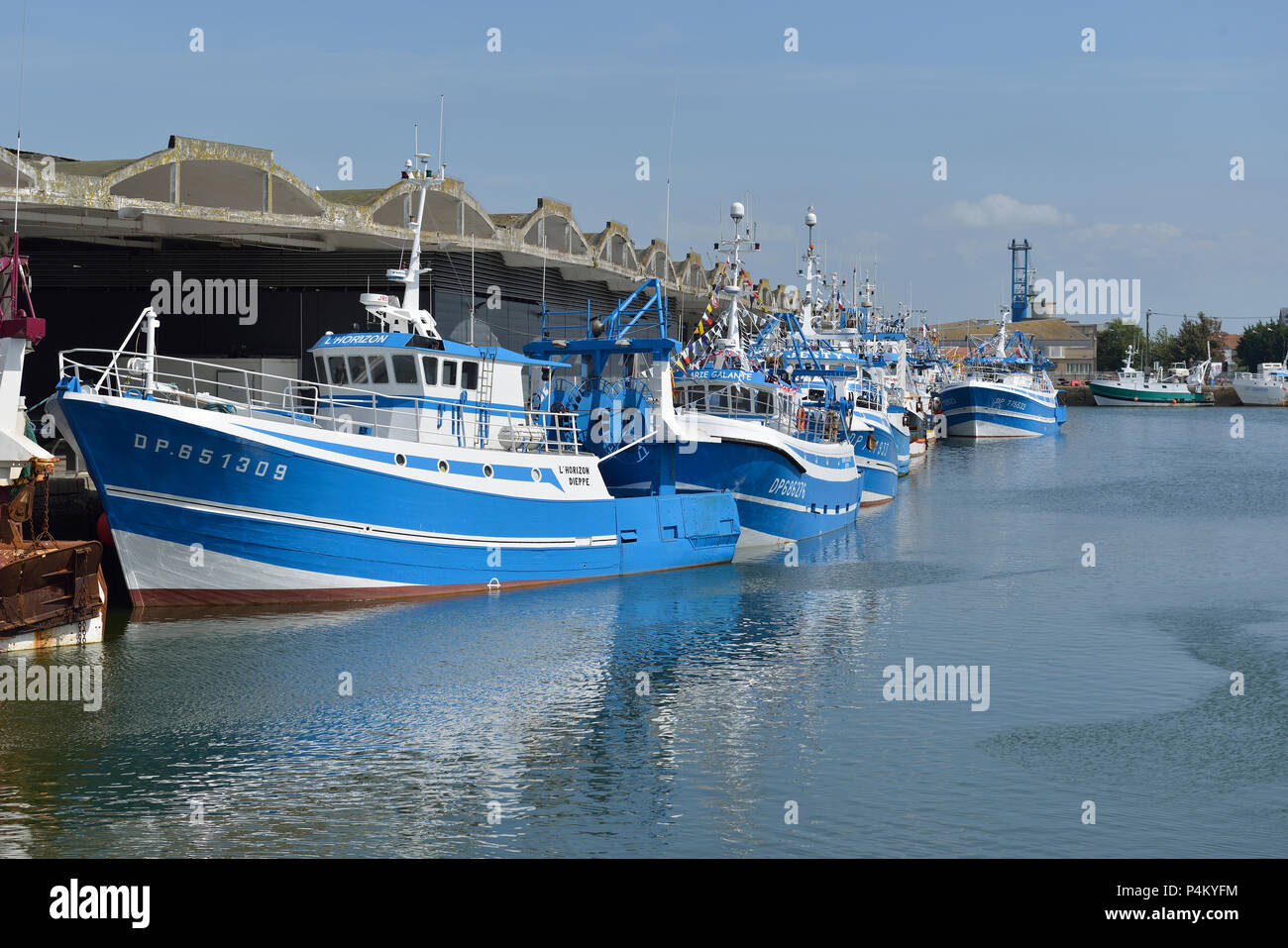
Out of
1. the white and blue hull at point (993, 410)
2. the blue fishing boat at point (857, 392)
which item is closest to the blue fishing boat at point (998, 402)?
the white and blue hull at point (993, 410)

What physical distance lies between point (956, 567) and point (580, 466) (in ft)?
34.4

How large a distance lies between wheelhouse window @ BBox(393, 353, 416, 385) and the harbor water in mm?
4559

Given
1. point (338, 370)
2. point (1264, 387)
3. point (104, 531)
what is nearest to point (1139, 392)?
point (1264, 387)

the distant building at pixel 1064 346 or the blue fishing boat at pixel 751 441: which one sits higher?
the distant building at pixel 1064 346

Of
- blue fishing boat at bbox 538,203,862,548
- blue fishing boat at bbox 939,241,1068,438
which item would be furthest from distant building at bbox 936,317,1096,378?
Result: blue fishing boat at bbox 538,203,862,548

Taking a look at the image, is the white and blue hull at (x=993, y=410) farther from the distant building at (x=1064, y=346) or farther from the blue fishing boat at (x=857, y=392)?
the distant building at (x=1064, y=346)

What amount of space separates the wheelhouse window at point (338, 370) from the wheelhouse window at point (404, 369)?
1159 mm

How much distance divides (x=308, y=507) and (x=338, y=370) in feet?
13.9

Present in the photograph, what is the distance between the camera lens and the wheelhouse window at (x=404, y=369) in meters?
25.5

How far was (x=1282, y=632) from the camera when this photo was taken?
2361cm

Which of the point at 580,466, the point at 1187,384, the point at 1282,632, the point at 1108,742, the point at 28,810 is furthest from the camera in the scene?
the point at 1187,384
